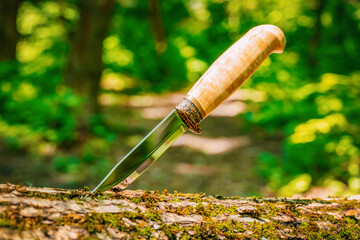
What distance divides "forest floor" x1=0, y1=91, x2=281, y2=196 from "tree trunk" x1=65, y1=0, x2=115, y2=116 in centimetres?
146

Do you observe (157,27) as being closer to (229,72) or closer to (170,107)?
(170,107)

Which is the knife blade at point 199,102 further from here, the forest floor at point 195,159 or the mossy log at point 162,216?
the forest floor at point 195,159

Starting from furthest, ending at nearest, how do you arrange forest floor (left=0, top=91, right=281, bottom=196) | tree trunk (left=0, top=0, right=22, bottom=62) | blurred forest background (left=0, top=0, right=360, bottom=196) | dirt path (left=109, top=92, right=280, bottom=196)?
1. tree trunk (left=0, top=0, right=22, bottom=62)
2. dirt path (left=109, top=92, right=280, bottom=196)
3. forest floor (left=0, top=91, right=281, bottom=196)
4. blurred forest background (left=0, top=0, right=360, bottom=196)

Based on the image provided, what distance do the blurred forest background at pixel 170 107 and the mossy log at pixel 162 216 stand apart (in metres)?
2.06

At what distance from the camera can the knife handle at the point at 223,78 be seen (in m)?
1.59

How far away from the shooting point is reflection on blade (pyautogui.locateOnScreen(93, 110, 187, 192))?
162 cm

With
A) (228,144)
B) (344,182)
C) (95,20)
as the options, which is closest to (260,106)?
(228,144)

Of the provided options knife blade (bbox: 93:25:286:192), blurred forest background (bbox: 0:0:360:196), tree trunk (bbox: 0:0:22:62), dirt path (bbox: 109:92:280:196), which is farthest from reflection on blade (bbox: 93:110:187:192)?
tree trunk (bbox: 0:0:22:62)

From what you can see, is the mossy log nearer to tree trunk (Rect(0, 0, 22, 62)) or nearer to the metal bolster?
the metal bolster

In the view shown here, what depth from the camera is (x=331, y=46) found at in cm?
825

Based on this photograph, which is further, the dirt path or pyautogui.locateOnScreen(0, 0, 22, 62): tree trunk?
pyautogui.locateOnScreen(0, 0, 22, 62): tree trunk

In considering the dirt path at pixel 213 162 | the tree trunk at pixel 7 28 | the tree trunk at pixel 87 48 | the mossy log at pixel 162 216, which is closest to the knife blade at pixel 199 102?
the mossy log at pixel 162 216

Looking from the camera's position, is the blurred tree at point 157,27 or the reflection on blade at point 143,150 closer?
the reflection on blade at point 143,150

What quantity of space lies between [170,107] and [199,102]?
842cm
